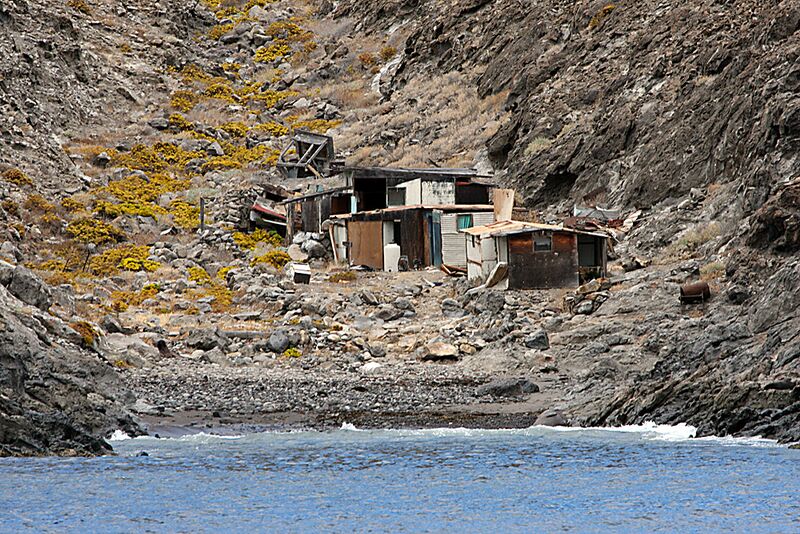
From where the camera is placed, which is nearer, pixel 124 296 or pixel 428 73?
pixel 124 296

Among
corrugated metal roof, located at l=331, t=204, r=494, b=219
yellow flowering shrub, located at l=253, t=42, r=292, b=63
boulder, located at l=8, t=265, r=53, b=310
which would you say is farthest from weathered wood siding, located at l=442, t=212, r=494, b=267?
yellow flowering shrub, located at l=253, t=42, r=292, b=63

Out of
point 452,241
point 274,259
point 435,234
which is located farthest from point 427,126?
point 452,241

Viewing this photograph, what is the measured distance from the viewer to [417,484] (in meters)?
22.9

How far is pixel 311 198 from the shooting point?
5556cm

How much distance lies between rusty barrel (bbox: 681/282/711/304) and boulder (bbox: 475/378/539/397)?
6.91 metres

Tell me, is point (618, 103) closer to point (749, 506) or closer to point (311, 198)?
point (311, 198)

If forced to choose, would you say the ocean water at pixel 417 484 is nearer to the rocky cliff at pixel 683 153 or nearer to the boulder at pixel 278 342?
the rocky cliff at pixel 683 153

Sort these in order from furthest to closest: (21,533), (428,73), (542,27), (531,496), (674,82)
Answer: (428,73)
(542,27)
(674,82)
(531,496)
(21,533)

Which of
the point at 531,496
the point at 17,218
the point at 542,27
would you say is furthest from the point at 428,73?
the point at 531,496

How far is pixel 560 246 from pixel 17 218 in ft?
85.2

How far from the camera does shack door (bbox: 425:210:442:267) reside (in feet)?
161

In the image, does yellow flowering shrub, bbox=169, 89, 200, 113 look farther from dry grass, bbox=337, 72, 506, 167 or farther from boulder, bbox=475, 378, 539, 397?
boulder, bbox=475, 378, 539, 397

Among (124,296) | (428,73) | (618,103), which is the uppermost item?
(428,73)

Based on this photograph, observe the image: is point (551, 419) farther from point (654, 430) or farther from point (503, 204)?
point (503, 204)
